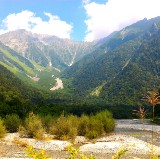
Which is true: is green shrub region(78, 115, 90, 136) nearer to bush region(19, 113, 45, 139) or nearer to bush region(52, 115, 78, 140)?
bush region(52, 115, 78, 140)

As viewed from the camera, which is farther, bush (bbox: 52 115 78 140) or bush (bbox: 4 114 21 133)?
bush (bbox: 4 114 21 133)

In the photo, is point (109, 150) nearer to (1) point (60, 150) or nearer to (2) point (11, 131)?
(1) point (60, 150)

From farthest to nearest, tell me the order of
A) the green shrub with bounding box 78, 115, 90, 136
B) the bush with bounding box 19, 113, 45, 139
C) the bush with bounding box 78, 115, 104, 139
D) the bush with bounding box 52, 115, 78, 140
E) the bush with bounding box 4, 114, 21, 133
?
the bush with bounding box 4, 114, 21, 133 → the green shrub with bounding box 78, 115, 90, 136 → the bush with bounding box 78, 115, 104, 139 → the bush with bounding box 52, 115, 78, 140 → the bush with bounding box 19, 113, 45, 139

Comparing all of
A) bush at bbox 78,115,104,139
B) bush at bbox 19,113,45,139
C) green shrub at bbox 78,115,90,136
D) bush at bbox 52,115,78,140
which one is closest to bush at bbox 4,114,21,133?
bush at bbox 19,113,45,139

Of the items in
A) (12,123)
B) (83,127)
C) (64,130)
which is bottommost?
(64,130)

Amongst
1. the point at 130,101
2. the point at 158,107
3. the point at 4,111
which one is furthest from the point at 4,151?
the point at 130,101

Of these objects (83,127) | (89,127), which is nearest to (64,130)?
(83,127)

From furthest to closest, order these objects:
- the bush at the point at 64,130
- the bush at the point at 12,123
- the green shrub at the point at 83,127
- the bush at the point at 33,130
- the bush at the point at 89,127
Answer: the bush at the point at 12,123 → the green shrub at the point at 83,127 → the bush at the point at 89,127 → the bush at the point at 64,130 → the bush at the point at 33,130

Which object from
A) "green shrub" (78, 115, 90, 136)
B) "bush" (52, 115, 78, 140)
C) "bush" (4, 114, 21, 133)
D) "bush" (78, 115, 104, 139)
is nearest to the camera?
"bush" (52, 115, 78, 140)

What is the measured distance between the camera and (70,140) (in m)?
36.9

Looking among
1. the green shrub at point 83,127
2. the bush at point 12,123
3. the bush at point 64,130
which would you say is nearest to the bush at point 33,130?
the bush at point 64,130

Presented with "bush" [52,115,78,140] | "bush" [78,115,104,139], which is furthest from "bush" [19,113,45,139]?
"bush" [78,115,104,139]

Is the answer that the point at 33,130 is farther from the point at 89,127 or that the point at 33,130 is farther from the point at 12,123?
the point at 89,127

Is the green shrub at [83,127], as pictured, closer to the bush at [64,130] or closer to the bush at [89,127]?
the bush at [89,127]
